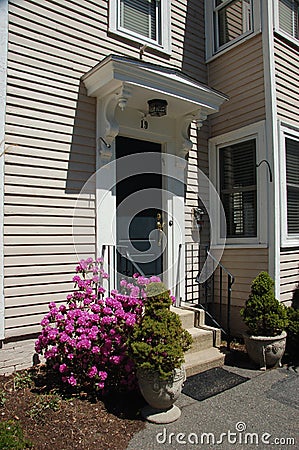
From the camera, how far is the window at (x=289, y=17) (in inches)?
203

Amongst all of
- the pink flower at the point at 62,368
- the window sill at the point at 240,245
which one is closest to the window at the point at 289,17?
the window sill at the point at 240,245

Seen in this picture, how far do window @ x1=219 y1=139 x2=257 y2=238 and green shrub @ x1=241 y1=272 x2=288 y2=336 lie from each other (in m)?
1.07

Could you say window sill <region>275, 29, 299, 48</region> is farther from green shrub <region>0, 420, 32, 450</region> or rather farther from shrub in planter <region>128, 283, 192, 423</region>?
green shrub <region>0, 420, 32, 450</region>

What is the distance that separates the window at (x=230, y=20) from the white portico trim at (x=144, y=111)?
147cm

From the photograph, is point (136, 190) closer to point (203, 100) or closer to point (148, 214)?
point (148, 214)

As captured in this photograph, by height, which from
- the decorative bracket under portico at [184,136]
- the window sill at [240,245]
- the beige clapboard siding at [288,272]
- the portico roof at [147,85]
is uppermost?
the portico roof at [147,85]

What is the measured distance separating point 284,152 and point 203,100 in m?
1.29

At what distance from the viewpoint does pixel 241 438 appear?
8.79 ft

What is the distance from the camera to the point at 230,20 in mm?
5547

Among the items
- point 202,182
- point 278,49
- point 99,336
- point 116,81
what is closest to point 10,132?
point 116,81

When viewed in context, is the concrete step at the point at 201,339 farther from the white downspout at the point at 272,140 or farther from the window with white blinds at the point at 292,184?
the window with white blinds at the point at 292,184

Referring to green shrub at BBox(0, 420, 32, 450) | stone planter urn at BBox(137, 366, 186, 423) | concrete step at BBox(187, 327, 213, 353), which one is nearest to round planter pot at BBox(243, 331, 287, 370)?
concrete step at BBox(187, 327, 213, 353)

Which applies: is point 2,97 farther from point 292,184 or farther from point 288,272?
point 288,272

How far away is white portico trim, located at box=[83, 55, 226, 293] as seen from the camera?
3934 millimetres
